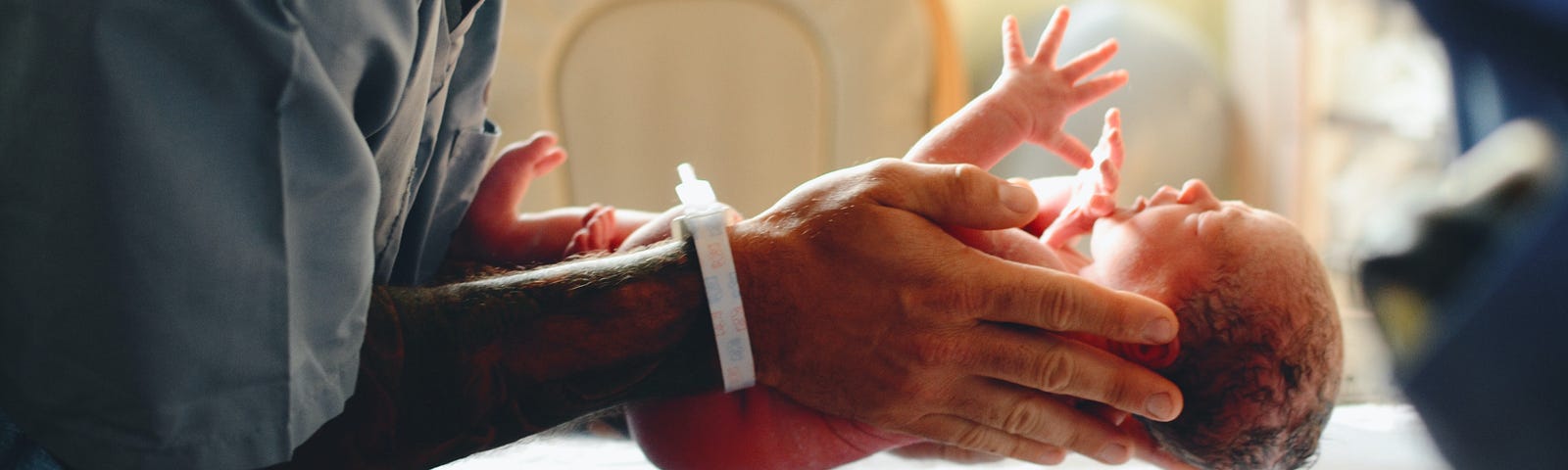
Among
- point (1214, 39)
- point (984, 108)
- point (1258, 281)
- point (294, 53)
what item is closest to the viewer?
point (294, 53)

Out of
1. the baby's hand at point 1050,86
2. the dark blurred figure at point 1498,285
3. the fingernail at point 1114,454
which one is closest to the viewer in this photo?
the dark blurred figure at point 1498,285

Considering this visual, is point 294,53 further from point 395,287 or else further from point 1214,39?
point 1214,39

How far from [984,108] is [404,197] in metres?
0.55

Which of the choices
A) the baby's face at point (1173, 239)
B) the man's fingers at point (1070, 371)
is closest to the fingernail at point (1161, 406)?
the man's fingers at point (1070, 371)

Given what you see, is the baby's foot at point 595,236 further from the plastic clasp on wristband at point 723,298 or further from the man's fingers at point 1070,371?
the man's fingers at point 1070,371

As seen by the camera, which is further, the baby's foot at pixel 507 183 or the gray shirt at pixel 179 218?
the baby's foot at pixel 507 183

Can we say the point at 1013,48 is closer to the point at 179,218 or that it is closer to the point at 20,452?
the point at 179,218

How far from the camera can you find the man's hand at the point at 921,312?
816mm

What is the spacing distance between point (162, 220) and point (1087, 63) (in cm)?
87

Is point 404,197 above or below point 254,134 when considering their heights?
below

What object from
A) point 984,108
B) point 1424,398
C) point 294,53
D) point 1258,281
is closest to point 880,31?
point 984,108

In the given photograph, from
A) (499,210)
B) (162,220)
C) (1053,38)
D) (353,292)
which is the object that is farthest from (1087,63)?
(162,220)

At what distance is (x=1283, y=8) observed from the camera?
2400 mm

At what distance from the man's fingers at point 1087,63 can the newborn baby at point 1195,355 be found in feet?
0.42
